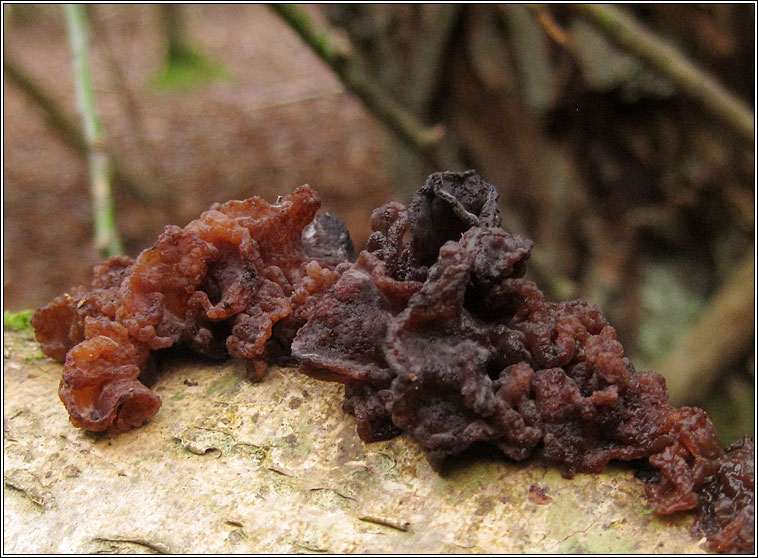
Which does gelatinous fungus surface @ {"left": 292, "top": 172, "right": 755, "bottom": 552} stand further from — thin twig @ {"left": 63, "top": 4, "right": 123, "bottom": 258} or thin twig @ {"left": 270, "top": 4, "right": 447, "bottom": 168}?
thin twig @ {"left": 270, "top": 4, "right": 447, "bottom": 168}

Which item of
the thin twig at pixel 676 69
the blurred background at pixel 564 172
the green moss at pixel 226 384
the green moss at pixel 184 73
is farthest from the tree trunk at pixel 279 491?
the green moss at pixel 184 73

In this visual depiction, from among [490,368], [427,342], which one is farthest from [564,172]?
[427,342]

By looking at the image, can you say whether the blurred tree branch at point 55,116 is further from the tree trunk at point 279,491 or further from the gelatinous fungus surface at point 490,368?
the gelatinous fungus surface at point 490,368

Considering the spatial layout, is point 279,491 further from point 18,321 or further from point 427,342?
point 18,321

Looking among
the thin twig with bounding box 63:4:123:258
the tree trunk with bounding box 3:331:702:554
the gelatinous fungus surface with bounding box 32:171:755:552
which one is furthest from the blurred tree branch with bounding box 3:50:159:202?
the tree trunk with bounding box 3:331:702:554

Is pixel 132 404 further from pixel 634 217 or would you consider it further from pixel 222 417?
pixel 634 217

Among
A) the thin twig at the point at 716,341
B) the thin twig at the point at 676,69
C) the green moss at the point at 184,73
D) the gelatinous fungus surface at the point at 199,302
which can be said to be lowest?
the thin twig at the point at 716,341
